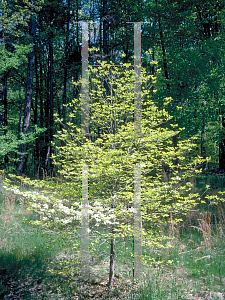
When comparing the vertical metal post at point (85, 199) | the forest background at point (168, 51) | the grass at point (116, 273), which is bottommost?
the grass at point (116, 273)

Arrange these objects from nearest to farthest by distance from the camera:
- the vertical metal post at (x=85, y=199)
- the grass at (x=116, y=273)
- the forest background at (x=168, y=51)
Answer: the vertical metal post at (x=85, y=199) < the grass at (x=116, y=273) < the forest background at (x=168, y=51)

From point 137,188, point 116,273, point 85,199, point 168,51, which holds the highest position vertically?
point 168,51

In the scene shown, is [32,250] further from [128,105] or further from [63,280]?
[128,105]

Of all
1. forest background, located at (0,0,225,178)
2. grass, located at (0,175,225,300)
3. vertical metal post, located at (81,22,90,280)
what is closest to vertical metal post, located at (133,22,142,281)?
grass, located at (0,175,225,300)

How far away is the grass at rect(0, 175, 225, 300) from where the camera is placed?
345 centimetres

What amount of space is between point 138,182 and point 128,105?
1179mm

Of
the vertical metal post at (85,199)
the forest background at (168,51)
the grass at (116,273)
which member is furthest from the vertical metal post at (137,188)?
the forest background at (168,51)

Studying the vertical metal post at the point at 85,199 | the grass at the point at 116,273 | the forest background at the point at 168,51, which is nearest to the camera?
the vertical metal post at the point at 85,199

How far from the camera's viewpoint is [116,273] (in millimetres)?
4102

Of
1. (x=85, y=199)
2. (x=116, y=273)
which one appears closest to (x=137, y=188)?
(x=85, y=199)

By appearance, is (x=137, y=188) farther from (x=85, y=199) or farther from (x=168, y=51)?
(x=168, y=51)

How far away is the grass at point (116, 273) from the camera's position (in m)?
3.45

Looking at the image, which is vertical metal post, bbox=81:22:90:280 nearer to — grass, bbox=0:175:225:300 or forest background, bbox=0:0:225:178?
grass, bbox=0:175:225:300

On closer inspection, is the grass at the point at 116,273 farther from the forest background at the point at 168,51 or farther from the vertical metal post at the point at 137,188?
the forest background at the point at 168,51
